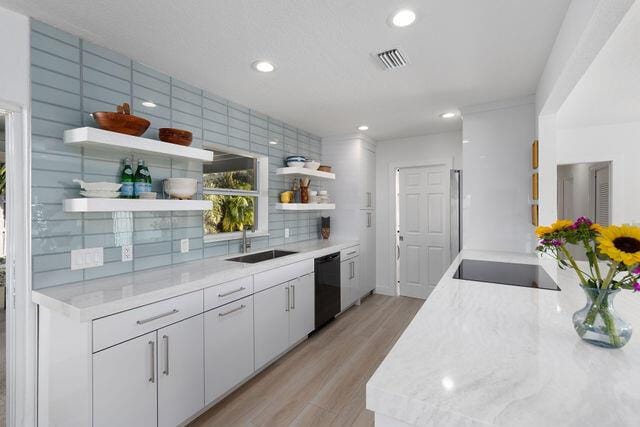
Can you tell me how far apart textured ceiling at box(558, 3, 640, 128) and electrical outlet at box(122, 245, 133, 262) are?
9.90ft

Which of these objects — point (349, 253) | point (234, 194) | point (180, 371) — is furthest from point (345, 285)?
point (180, 371)

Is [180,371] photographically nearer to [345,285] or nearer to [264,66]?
[264,66]

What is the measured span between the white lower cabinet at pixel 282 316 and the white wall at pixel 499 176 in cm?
166

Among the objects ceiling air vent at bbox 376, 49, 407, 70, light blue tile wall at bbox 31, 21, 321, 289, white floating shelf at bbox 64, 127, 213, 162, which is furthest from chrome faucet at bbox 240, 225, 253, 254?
ceiling air vent at bbox 376, 49, 407, 70

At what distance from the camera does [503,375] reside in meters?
0.77

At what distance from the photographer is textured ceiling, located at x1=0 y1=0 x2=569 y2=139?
5.16ft

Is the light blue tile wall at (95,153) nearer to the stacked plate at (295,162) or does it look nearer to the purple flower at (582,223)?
the stacked plate at (295,162)

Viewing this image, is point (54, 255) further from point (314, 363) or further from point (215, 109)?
point (314, 363)

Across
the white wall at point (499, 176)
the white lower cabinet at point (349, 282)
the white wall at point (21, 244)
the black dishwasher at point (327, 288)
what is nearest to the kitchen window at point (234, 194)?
the black dishwasher at point (327, 288)

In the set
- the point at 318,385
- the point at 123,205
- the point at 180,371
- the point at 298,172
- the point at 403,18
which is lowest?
the point at 318,385

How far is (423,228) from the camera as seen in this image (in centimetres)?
446

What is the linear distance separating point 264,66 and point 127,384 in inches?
82.3

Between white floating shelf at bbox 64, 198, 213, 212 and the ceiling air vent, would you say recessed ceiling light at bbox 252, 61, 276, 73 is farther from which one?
white floating shelf at bbox 64, 198, 213, 212

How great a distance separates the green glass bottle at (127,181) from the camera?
1.92 m
